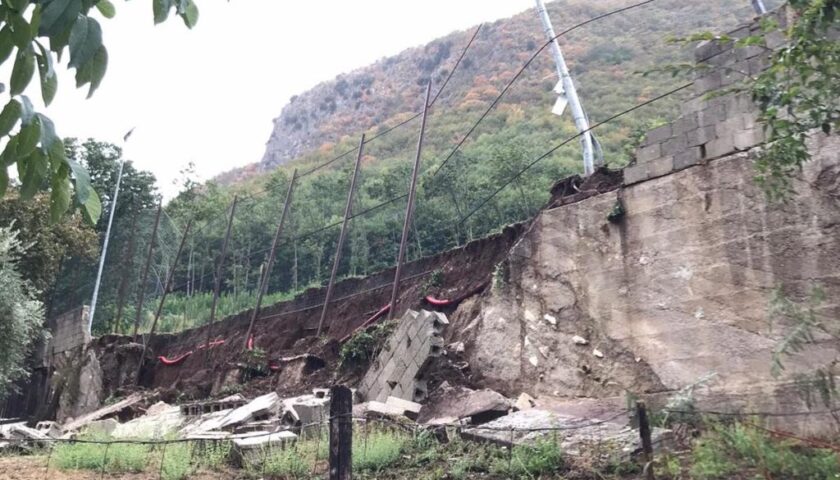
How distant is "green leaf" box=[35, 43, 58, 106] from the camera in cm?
188

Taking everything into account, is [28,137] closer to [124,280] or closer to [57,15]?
[57,15]

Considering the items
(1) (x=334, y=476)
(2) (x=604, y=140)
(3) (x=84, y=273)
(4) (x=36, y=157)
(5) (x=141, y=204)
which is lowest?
(1) (x=334, y=476)

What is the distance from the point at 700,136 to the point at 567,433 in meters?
3.86

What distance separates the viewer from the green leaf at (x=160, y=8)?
75.9 inches

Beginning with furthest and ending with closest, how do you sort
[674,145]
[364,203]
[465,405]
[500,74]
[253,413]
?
1. [500,74]
2. [364,203]
3. [253,413]
4. [465,405]
5. [674,145]

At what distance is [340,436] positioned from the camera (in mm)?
5746

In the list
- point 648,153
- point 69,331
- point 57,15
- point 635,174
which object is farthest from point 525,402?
point 69,331

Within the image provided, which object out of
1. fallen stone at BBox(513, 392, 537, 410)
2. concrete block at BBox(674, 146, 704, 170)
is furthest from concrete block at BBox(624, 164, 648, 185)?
fallen stone at BBox(513, 392, 537, 410)

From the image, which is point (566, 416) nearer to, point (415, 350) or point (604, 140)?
point (415, 350)

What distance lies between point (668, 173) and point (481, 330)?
3746 mm

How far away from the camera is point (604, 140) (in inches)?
1064

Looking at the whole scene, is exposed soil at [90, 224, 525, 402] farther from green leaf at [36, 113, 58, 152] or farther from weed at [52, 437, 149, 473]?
green leaf at [36, 113, 58, 152]

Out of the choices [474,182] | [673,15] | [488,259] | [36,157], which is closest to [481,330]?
[488,259]

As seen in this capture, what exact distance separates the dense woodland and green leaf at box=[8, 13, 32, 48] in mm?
5935
